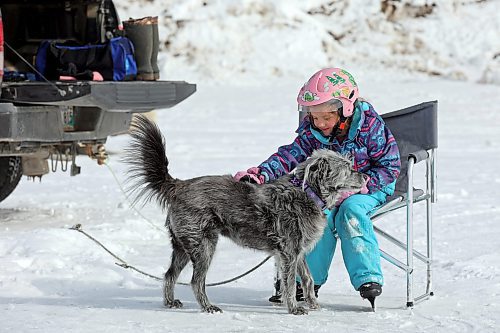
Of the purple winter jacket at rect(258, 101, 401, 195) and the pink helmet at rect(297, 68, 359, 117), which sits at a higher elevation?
the pink helmet at rect(297, 68, 359, 117)

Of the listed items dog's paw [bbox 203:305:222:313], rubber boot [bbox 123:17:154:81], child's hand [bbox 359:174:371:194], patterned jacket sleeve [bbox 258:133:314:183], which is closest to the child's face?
patterned jacket sleeve [bbox 258:133:314:183]

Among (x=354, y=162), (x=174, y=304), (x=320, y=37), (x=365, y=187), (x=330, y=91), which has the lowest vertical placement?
(x=174, y=304)

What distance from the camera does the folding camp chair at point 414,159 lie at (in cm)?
554

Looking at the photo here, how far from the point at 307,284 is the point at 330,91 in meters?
1.05

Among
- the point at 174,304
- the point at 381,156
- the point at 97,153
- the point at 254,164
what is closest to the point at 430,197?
the point at 381,156

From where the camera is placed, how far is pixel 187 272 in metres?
6.78

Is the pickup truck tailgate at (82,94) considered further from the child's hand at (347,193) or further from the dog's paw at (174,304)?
the child's hand at (347,193)

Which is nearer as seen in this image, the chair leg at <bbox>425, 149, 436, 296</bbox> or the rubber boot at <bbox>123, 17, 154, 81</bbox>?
the chair leg at <bbox>425, 149, 436, 296</bbox>

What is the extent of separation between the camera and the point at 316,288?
5.66 metres

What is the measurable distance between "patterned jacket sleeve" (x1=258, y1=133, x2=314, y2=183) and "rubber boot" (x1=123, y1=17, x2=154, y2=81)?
2780mm

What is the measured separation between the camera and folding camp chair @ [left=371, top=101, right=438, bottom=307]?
5.54 meters

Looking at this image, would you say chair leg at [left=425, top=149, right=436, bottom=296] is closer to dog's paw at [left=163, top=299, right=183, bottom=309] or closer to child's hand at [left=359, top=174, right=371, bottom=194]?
child's hand at [left=359, top=174, right=371, bottom=194]

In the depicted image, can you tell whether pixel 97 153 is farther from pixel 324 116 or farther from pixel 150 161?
pixel 324 116

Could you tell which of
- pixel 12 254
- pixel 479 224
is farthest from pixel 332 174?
pixel 479 224
